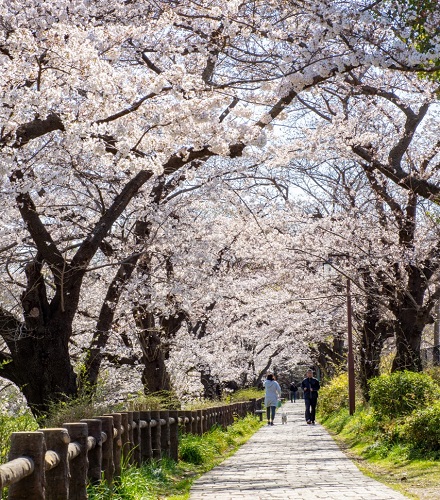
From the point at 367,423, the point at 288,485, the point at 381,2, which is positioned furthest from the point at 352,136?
the point at 288,485

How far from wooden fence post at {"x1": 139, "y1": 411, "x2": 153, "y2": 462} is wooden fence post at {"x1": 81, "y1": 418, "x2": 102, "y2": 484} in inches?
127

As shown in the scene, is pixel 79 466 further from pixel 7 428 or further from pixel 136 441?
pixel 136 441

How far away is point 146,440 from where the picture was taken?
1064cm

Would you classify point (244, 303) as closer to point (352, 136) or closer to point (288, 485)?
point (352, 136)

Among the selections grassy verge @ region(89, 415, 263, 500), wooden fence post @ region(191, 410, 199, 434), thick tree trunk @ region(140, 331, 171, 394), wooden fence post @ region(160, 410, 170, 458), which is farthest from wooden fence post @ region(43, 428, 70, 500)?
thick tree trunk @ region(140, 331, 171, 394)

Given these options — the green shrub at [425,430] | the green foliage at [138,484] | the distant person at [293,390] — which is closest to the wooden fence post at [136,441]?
the green foliage at [138,484]

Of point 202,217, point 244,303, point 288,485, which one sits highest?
point 202,217

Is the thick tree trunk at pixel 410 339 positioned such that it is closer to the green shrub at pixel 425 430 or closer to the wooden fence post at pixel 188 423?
the wooden fence post at pixel 188 423

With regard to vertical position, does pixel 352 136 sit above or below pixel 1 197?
above

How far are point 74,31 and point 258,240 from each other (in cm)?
1515

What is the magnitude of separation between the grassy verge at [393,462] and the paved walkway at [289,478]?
9.8 inches

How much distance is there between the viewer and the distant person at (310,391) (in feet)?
94.4

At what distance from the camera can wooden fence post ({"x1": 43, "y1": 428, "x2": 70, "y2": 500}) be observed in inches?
216

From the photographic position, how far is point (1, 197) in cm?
1181
